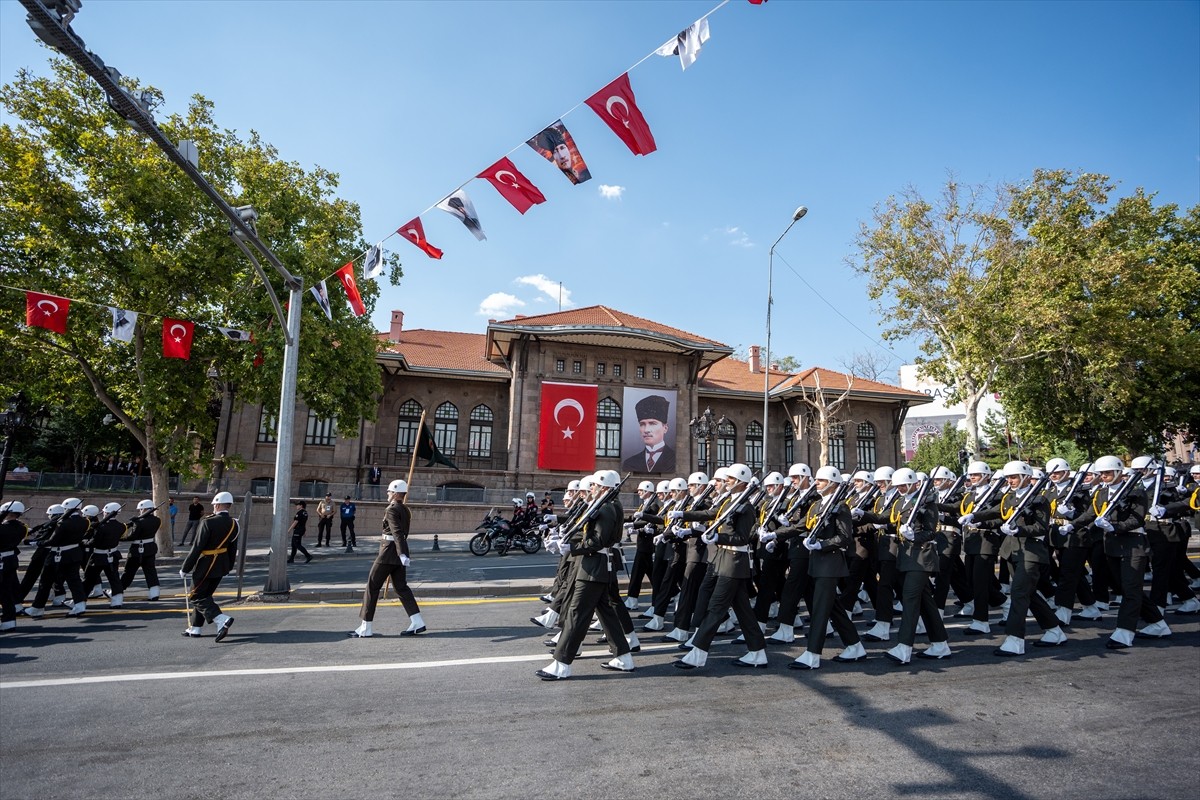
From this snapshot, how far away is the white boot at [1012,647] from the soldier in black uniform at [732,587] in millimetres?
2920

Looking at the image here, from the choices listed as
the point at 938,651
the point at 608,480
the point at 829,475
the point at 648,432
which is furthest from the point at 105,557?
the point at 648,432

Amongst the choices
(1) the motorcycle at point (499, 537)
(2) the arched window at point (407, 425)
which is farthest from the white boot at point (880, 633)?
(2) the arched window at point (407, 425)

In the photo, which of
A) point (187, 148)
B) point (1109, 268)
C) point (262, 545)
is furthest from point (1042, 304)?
point (262, 545)

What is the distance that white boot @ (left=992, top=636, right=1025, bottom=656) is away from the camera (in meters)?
7.07

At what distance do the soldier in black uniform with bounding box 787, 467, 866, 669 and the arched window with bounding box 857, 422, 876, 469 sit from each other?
35874mm

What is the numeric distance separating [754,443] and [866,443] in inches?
287

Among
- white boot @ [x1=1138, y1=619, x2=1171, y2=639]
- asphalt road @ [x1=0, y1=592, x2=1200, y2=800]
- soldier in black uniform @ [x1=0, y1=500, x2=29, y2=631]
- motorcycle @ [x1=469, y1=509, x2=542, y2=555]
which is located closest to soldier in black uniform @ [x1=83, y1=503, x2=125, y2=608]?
soldier in black uniform @ [x1=0, y1=500, x2=29, y2=631]

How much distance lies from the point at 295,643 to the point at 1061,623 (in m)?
10.2

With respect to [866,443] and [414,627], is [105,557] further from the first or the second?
[866,443]

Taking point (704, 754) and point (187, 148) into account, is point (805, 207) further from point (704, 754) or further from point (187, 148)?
point (704, 754)

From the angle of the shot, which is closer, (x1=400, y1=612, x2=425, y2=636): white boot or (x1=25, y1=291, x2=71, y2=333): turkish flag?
(x1=400, y1=612, x2=425, y2=636): white boot

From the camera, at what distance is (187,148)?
27.7ft

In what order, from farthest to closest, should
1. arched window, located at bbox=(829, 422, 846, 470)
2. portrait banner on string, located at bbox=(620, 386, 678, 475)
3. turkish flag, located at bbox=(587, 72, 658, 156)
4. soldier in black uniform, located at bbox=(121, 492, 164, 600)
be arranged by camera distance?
arched window, located at bbox=(829, 422, 846, 470) < portrait banner on string, located at bbox=(620, 386, 678, 475) < soldier in black uniform, located at bbox=(121, 492, 164, 600) < turkish flag, located at bbox=(587, 72, 658, 156)

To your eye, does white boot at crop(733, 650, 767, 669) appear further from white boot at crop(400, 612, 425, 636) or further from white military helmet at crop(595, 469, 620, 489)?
white boot at crop(400, 612, 425, 636)
